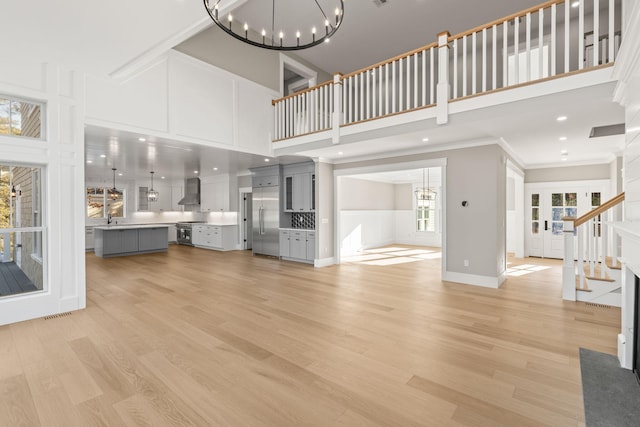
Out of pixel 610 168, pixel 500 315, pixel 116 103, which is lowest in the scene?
pixel 500 315

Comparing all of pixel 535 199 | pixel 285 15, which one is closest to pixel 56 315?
pixel 285 15

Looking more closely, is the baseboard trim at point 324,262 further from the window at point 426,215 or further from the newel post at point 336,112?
the window at point 426,215

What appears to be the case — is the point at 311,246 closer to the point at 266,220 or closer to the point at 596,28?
the point at 266,220

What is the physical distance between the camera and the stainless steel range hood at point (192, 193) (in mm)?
11188

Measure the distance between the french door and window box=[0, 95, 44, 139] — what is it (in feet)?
33.9

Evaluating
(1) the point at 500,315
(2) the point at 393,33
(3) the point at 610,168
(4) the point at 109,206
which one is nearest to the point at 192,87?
(2) the point at 393,33

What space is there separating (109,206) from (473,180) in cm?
1153

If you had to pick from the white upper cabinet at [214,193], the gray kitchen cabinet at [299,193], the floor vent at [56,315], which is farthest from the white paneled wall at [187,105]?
the white upper cabinet at [214,193]

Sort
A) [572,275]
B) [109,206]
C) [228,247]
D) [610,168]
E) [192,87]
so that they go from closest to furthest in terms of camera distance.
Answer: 1. [572,275]
2. [192,87]
3. [610,168]
4. [228,247]
5. [109,206]

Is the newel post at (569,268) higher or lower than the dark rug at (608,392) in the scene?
higher

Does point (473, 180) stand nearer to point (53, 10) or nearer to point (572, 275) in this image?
point (572, 275)

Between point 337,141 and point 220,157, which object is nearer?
point 337,141

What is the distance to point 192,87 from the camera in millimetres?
5168

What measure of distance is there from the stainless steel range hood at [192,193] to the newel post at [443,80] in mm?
9389
